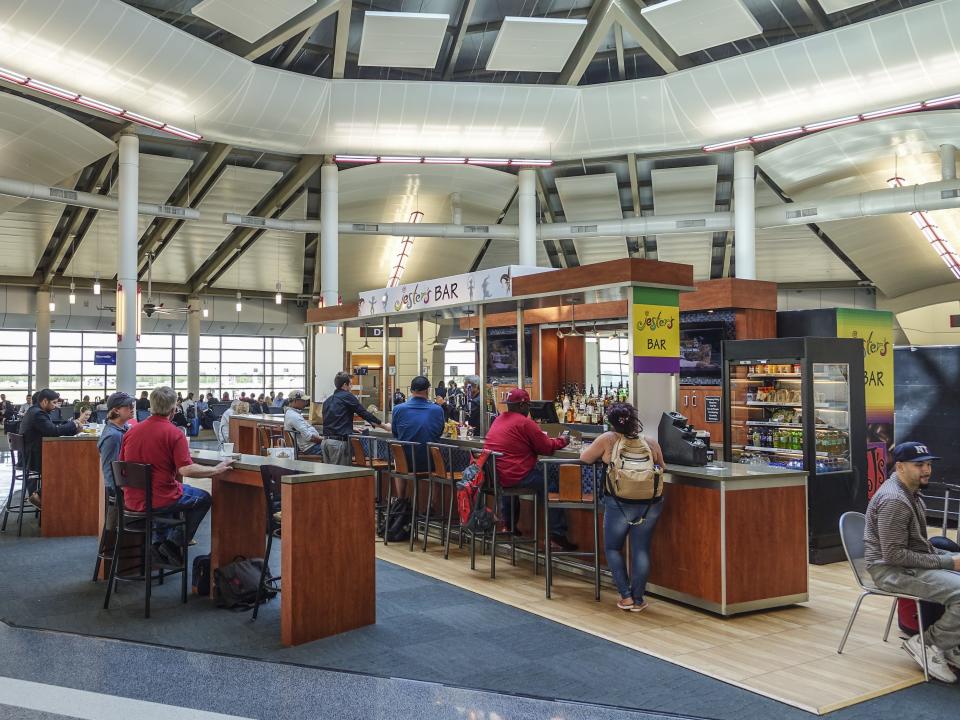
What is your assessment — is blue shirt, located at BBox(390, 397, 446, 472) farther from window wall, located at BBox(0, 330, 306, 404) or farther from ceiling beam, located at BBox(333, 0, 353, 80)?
window wall, located at BBox(0, 330, 306, 404)

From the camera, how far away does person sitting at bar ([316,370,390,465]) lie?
7469 millimetres

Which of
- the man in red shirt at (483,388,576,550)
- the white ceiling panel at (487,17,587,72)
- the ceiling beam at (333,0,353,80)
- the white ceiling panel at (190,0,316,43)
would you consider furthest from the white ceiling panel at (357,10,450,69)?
the man in red shirt at (483,388,576,550)

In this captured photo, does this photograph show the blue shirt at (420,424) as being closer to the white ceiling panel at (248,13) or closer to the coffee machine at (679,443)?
the coffee machine at (679,443)

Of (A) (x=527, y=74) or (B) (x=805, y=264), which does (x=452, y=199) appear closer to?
(A) (x=527, y=74)

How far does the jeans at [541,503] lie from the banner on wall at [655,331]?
101cm

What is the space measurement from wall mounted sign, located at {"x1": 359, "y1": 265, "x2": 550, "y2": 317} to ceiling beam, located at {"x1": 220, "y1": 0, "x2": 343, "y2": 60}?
3.76m

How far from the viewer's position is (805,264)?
18938mm

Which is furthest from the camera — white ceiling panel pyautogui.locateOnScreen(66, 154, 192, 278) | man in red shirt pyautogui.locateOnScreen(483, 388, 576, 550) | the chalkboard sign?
white ceiling panel pyautogui.locateOnScreen(66, 154, 192, 278)

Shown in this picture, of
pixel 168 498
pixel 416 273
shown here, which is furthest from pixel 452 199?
pixel 168 498

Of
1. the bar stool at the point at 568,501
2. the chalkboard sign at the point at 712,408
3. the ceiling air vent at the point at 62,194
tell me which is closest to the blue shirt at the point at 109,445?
the bar stool at the point at 568,501

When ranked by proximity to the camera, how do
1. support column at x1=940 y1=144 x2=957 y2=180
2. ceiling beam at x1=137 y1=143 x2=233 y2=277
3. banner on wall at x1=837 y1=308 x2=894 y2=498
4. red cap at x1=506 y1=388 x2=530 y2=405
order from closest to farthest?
red cap at x1=506 y1=388 x2=530 y2=405 → banner on wall at x1=837 y1=308 x2=894 y2=498 → support column at x1=940 y1=144 x2=957 y2=180 → ceiling beam at x1=137 y1=143 x2=233 y2=277

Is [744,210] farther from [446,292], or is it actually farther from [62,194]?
[62,194]

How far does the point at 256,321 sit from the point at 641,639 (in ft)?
67.7

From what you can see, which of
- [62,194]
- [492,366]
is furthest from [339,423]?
[62,194]
